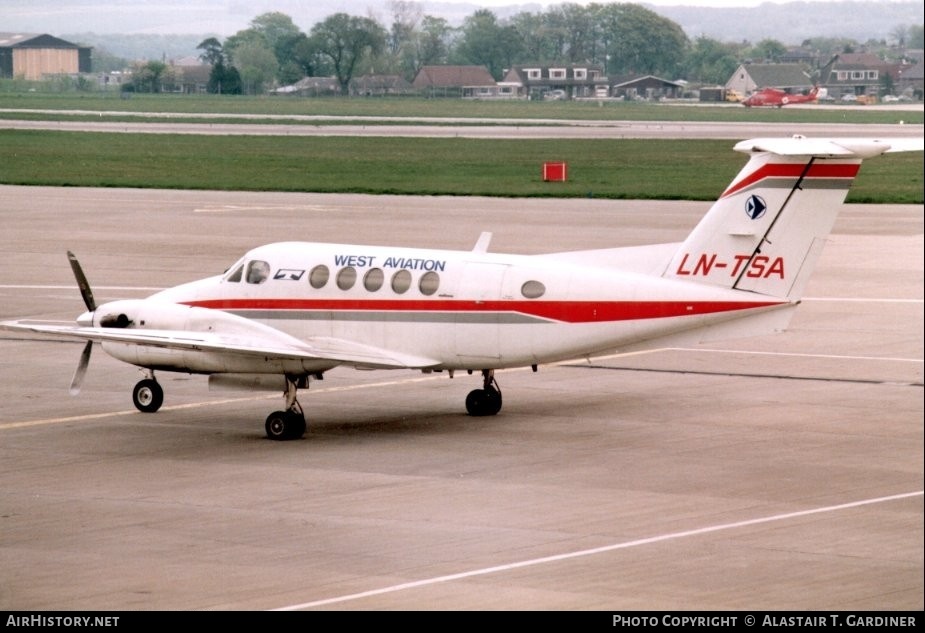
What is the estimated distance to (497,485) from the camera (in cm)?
1916

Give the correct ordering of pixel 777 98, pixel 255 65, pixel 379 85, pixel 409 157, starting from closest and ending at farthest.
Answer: pixel 255 65
pixel 379 85
pixel 777 98
pixel 409 157

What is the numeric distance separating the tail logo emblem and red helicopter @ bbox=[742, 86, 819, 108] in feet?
126

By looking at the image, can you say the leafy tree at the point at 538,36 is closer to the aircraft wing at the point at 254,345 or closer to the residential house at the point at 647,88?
the residential house at the point at 647,88

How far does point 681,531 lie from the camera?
1669 cm

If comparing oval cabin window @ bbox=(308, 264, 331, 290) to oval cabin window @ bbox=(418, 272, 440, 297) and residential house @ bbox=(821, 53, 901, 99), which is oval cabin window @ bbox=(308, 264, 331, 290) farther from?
residential house @ bbox=(821, 53, 901, 99)

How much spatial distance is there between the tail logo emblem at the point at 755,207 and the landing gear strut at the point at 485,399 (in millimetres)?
4666

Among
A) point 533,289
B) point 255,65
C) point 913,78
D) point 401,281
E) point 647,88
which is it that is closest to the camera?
point 913,78

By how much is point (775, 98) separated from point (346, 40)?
37776 millimetres

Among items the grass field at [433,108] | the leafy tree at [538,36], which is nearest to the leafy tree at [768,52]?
the grass field at [433,108]

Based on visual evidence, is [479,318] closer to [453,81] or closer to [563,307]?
[563,307]

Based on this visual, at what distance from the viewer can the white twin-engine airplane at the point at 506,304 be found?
21.9 metres

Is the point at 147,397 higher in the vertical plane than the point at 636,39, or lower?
lower

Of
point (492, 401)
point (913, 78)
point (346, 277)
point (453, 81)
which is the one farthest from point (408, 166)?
point (913, 78)

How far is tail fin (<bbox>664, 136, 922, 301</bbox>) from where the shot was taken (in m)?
21.5
